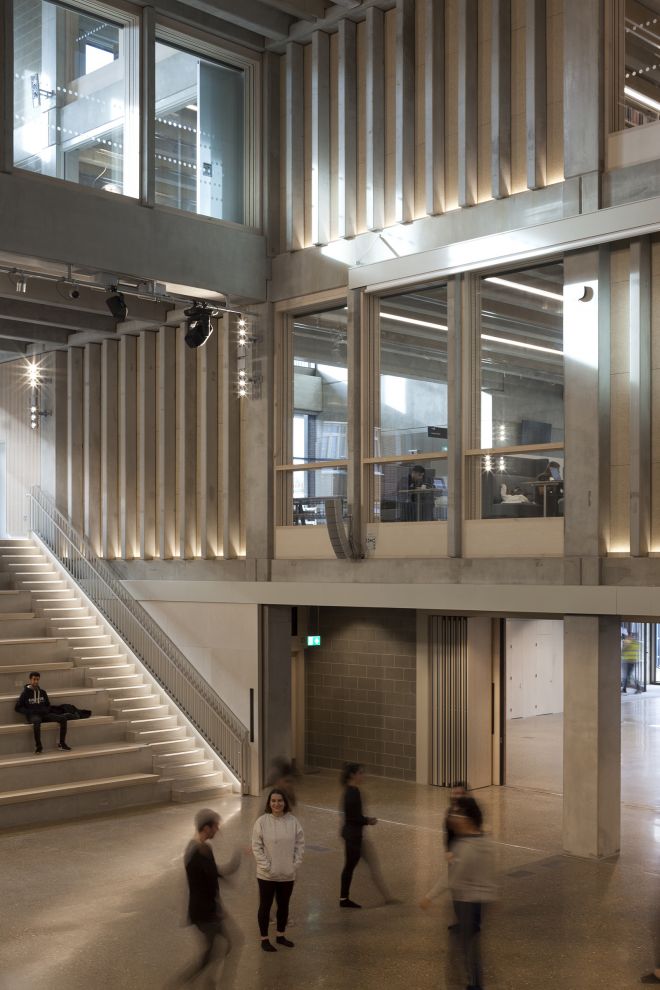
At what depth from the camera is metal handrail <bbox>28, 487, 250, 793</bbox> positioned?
17.7m

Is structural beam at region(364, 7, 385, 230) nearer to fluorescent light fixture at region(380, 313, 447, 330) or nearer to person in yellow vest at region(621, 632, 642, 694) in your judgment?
fluorescent light fixture at region(380, 313, 447, 330)

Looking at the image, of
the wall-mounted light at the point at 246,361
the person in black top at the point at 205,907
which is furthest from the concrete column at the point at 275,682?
the person in black top at the point at 205,907

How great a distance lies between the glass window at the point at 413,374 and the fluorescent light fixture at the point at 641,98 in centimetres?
344

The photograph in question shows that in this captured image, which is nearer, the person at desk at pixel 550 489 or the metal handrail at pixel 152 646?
the person at desk at pixel 550 489

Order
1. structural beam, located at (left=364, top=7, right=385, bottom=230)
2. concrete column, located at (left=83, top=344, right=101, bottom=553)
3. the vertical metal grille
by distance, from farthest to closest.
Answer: concrete column, located at (left=83, top=344, right=101, bottom=553) < the vertical metal grille < structural beam, located at (left=364, top=7, right=385, bottom=230)

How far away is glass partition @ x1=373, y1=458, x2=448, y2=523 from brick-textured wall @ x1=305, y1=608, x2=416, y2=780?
3.29m

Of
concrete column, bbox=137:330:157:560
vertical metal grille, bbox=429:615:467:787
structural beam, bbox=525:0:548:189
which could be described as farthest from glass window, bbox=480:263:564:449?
concrete column, bbox=137:330:157:560

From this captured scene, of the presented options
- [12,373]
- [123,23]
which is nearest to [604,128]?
[123,23]

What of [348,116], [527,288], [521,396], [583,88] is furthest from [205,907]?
[348,116]

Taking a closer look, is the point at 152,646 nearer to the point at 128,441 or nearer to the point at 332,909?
the point at 128,441

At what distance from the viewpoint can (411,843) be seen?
13930mm

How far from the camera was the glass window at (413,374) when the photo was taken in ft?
50.8

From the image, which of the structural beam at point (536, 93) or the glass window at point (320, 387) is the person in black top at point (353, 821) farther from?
the structural beam at point (536, 93)

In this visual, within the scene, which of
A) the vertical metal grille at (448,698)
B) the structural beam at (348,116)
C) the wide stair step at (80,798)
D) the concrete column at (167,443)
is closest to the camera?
the wide stair step at (80,798)
